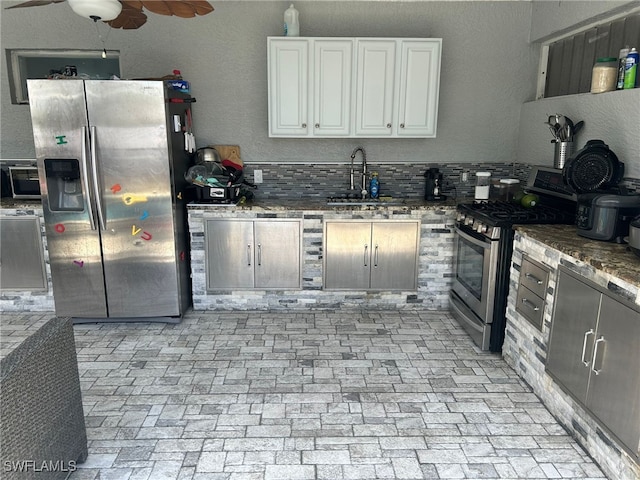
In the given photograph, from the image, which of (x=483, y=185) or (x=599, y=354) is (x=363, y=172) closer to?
(x=483, y=185)

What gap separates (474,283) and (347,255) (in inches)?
43.1

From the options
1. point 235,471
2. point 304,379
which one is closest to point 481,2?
point 304,379

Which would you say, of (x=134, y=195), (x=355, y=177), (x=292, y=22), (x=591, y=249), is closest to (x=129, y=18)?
(x=134, y=195)

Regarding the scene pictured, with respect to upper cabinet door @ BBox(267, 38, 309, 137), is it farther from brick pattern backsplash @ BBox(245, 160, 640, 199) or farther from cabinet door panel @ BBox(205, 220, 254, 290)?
cabinet door panel @ BBox(205, 220, 254, 290)

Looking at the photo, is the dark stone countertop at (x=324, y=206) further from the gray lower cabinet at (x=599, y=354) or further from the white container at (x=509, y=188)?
the gray lower cabinet at (x=599, y=354)

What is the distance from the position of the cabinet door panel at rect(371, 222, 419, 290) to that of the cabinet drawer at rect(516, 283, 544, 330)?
46.5 inches

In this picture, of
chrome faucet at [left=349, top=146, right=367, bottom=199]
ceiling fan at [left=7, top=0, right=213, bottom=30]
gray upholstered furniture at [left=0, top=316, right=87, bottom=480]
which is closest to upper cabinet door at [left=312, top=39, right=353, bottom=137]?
chrome faucet at [left=349, top=146, right=367, bottom=199]

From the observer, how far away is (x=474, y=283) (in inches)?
139

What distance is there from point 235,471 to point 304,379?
2.92 ft

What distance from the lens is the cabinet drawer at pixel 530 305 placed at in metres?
2.74

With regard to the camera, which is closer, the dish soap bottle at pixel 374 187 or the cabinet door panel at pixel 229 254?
the cabinet door panel at pixel 229 254

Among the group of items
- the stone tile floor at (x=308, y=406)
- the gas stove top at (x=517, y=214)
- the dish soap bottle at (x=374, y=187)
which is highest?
the dish soap bottle at (x=374, y=187)

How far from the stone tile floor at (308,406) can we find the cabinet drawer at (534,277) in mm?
640

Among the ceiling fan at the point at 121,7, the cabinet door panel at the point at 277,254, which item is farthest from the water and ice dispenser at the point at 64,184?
the cabinet door panel at the point at 277,254
